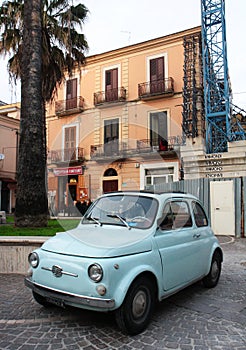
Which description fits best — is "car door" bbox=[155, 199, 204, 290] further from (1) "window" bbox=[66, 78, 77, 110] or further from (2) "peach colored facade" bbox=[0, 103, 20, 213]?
(2) "peach colored facade" bbox=[0, 103, 20, 213]

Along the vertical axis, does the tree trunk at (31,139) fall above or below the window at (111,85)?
below

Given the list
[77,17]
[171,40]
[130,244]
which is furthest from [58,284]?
[171,40]

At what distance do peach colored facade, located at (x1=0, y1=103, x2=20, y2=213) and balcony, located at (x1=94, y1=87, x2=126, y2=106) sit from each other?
30.0ft

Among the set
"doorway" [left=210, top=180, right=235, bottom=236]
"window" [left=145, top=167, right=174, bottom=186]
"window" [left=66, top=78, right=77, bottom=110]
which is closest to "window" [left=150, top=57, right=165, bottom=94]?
"window" [left=145, top=167, right=174, bottom=186]

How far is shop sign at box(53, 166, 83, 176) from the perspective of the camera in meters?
25.0

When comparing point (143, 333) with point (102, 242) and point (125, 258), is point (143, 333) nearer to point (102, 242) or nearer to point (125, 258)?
point (125, 258)

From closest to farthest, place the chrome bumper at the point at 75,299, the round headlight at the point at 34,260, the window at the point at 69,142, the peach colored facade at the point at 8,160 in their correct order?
the chrome bumper at the point at 75,299 < the round headlight at the point at 34,260 < the window at the point at 69,142 < the peach colored facade at the point at 8,160

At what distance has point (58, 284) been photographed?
3.49 m

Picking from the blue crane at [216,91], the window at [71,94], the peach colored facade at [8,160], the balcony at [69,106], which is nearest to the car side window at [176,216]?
the blue crane at [216,91]

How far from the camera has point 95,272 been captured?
327 centimetres

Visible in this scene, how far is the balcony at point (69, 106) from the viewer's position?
83.8 feet

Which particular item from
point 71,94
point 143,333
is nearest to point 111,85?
point 71,94

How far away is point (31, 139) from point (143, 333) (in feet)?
19.3

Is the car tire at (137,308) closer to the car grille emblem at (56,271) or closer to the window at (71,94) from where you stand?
the car grille emblem at (56,271)
